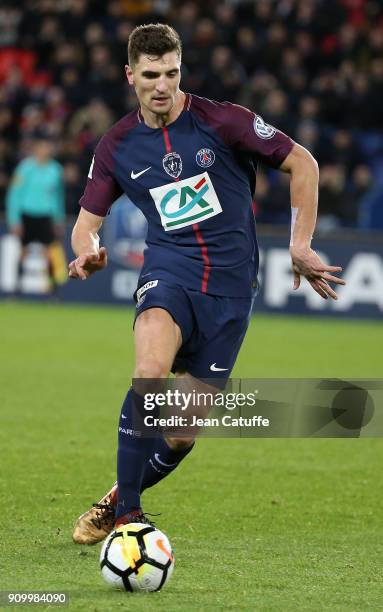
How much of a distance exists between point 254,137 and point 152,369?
3.55ft

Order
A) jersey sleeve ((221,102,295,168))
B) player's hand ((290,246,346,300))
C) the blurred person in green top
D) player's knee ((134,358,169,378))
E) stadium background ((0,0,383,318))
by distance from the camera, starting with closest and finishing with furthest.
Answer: player's knee ((134,358,169,378))
player's hand ((290,246,346,300))
jersey sleeve ((221,102,295,168))
stadium background ((0,0,383,318))
the blurred person in green top

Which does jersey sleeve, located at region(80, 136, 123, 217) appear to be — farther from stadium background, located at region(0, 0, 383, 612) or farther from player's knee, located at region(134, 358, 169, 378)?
stadium background, located at region(0, 0, 383, 612)

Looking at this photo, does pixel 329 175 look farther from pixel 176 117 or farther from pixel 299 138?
pixel 176 117

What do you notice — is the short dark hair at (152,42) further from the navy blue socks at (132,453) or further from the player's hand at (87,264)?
the navy blue socks at (132,453)

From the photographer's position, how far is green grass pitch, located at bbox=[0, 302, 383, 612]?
450 centimetres

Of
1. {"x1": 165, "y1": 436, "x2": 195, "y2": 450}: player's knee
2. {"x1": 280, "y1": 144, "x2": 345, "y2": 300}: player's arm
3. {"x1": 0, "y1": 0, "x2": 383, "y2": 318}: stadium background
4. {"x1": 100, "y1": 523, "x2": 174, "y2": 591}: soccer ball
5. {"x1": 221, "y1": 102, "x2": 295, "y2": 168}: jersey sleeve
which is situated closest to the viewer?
{"x1": 100, "y1": 523, "x2": 174, "y2": 591}: soccer ball

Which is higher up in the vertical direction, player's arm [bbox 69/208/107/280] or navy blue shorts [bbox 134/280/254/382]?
player's arm [bbox 69/208/107/280]

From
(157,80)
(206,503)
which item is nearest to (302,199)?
(157,80)

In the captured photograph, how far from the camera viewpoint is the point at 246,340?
45.6 ft

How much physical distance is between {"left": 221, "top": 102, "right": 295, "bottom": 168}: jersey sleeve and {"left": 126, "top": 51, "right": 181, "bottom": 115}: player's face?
257 mm

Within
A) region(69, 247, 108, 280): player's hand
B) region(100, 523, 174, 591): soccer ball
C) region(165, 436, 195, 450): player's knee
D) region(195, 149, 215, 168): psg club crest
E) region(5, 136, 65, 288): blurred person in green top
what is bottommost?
region(5, 136, 65, 288): blurred person in green top

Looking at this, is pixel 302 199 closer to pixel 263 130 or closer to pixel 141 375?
pixel 263 130

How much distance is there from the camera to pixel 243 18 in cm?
2045

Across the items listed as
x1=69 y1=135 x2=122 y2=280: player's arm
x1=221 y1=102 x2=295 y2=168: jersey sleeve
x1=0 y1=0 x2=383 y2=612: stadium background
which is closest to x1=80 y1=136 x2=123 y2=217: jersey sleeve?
x1=69 y1=135 x2=122 y2=280: player's arm
